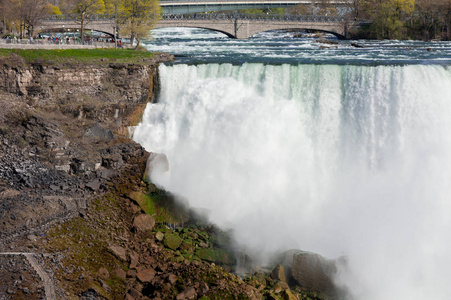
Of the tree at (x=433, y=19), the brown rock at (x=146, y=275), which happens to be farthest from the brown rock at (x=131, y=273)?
the tree at (x=433, y=19)

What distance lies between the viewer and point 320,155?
86.0 feet

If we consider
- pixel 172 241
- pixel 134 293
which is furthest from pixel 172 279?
pixel 172 241

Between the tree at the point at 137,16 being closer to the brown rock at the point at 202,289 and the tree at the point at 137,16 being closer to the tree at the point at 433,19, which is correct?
the brown rock at the point at 202,289

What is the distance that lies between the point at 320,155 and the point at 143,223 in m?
10.1

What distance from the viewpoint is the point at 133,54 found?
33.2m

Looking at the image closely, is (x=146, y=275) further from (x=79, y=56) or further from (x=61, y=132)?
(x=79, y=56)

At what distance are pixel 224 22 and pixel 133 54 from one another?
38169mm

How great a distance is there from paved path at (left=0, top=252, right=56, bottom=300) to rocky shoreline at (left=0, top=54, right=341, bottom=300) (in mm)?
99

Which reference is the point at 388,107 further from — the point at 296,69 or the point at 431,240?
the point at 431,240

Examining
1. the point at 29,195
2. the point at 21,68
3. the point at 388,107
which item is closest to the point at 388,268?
the point at 388,107

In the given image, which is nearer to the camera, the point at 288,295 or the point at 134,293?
the point at 134,293

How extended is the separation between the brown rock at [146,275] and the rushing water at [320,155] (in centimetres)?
497

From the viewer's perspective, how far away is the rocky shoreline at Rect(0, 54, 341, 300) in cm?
1667

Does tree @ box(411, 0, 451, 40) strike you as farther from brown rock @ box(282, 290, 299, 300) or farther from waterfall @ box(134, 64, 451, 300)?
brown rock @ box(282, 290, 299, 300)
